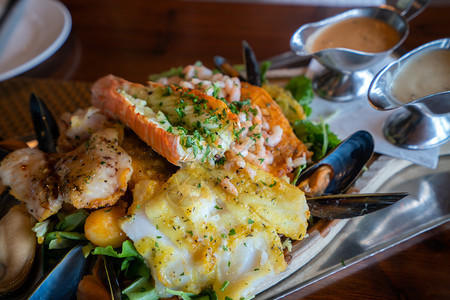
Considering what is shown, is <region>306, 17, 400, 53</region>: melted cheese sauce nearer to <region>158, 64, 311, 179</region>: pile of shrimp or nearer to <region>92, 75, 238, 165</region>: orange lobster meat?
<region>158, 64, 311, 179</region>: pile of shrimp

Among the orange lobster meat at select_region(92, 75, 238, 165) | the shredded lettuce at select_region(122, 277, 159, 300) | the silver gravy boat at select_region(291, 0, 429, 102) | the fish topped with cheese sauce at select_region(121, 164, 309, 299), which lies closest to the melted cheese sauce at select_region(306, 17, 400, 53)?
the silver gravy boat at select_region(291, 0, 429, 102)

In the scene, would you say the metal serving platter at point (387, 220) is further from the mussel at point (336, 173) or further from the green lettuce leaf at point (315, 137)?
the green lettuce leaf at point (315, 137)

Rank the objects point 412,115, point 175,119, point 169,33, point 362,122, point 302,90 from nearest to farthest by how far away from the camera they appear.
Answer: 1. point 175,119
2. point 412,115
3. point 362,122
4. point 302,90
5. point 169,33

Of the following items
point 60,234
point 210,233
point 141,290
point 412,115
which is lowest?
point 141,290

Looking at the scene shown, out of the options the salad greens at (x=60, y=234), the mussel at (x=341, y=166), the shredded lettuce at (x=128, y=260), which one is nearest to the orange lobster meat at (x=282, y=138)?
the mussel at (x=341, y=166)

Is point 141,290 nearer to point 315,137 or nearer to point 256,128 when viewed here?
point 256,128

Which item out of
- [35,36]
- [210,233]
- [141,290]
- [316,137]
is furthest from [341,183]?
[35,36]

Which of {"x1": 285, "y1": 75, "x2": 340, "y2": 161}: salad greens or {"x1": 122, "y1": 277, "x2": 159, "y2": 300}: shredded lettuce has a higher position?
{"x1": 285, "y1": 75, "x2": 340, "y2": 161}: salad greens
